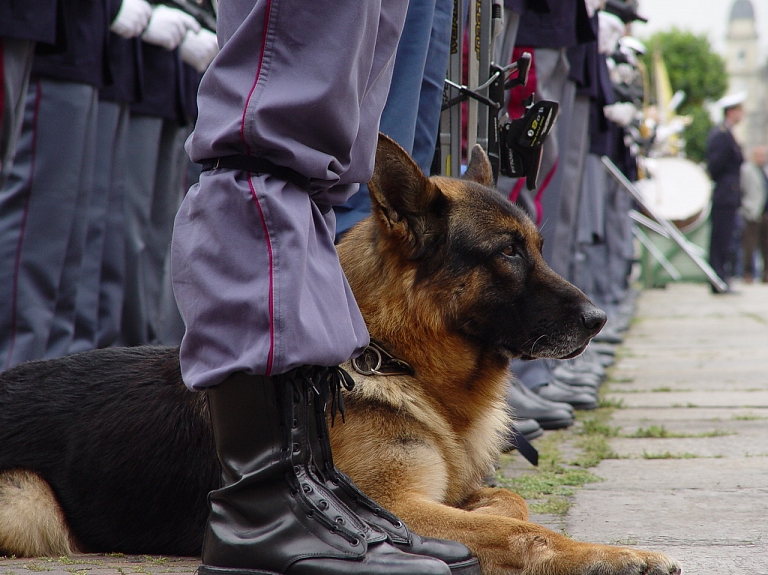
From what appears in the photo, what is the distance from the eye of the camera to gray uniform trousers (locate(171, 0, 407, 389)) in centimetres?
163

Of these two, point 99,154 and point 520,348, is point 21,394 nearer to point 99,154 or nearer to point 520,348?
point 520,348

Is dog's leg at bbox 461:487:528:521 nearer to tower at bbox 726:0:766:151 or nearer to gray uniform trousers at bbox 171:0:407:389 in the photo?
gray uniform trousers at bbox 171:0:407:389

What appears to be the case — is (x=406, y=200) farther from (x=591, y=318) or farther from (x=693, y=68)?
(x=693, y=68)

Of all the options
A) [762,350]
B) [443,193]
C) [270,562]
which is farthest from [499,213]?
[762,350]

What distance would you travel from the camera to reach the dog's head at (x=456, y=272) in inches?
90.7

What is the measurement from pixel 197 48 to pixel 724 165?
481 inches

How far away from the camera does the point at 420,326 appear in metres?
2.31

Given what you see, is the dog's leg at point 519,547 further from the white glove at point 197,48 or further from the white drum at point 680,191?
the white drum at point 680,191

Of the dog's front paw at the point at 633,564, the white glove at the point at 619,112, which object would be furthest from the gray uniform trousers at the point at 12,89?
the white glove at the point at 619,112

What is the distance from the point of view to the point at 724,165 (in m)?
15.0

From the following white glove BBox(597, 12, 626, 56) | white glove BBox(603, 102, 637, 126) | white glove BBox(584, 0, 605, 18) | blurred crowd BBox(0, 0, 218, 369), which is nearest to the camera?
blurred crowd BBox(0, 0, 218, 369)

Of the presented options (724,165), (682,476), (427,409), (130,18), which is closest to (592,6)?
(130,18)

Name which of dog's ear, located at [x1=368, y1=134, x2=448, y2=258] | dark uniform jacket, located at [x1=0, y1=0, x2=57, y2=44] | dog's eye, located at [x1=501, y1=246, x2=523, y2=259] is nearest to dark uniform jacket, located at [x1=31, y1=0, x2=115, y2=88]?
dark uniform jacket, located at [x1=0, y1=0, x2=57, y2=44]

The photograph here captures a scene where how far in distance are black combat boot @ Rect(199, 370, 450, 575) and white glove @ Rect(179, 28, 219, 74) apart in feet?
10.9
